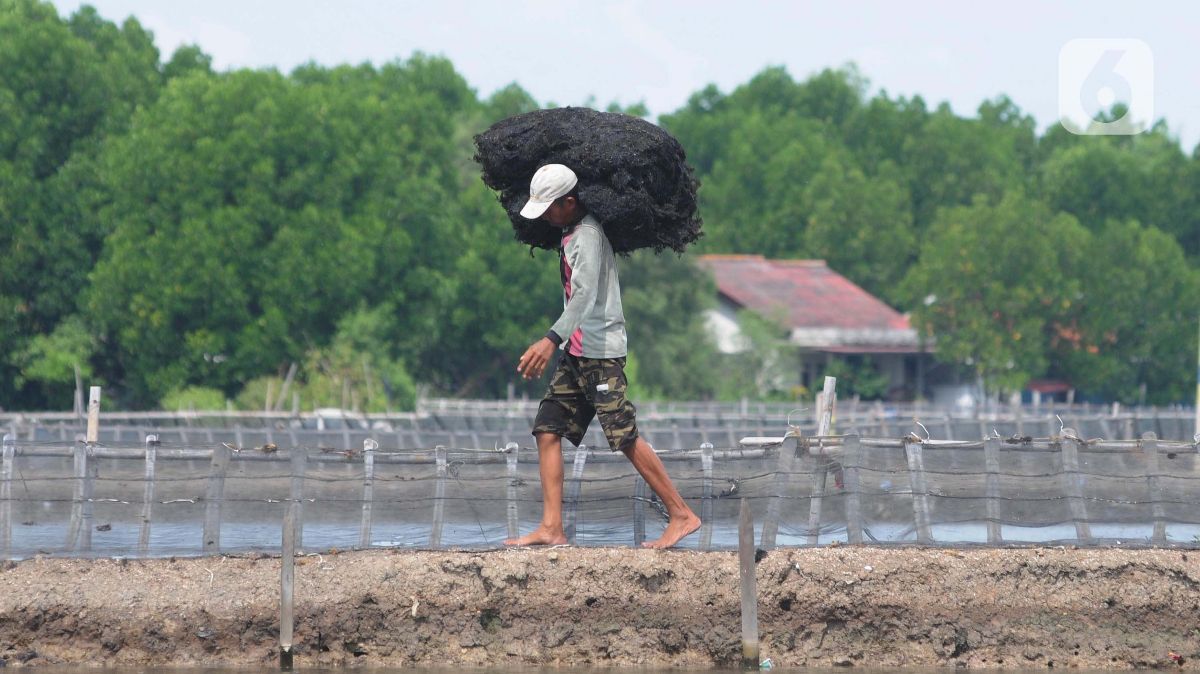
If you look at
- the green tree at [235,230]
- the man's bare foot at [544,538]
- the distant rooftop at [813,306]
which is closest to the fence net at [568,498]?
the man's bare foot at [544,538]

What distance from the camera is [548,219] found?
444 inches

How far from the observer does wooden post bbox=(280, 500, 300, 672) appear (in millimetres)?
11164

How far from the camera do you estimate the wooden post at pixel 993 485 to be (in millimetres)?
12922

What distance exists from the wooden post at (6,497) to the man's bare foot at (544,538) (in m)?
3.61

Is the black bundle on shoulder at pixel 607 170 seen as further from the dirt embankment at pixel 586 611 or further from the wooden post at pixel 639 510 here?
the dirt embankment at pixel 586 611

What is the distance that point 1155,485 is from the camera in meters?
13.3

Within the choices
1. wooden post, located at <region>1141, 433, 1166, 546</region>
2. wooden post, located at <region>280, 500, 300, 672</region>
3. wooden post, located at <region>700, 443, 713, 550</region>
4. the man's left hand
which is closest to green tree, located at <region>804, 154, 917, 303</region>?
wooden post, located at <region>1141, 433, 1166, 546</region>

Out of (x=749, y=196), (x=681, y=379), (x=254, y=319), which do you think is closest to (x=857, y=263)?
(x=749, y=196)

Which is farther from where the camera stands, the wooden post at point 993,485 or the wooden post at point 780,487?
the wooden post at point 993,485

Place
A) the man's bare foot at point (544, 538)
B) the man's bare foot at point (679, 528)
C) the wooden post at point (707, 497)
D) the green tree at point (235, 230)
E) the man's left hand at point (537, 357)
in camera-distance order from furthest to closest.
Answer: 1. the green tree at point (235, 230)
2. the wooden post at point (707, 497)
3. the man's bare foot at point (544, 538)
4. the man's bare foot at point (679, 528)
5. the man's left hand at point (537, 357)

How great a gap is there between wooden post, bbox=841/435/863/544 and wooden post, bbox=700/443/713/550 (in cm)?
97

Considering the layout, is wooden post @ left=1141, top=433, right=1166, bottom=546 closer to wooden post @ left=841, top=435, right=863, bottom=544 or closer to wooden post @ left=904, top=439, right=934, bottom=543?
wooden post @ left=904, top=439, right=934, bottom=543

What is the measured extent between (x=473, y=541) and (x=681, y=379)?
49.9 m

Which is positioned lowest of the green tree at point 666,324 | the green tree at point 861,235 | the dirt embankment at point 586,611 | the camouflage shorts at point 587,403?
the dirt embankment at point 586,611
